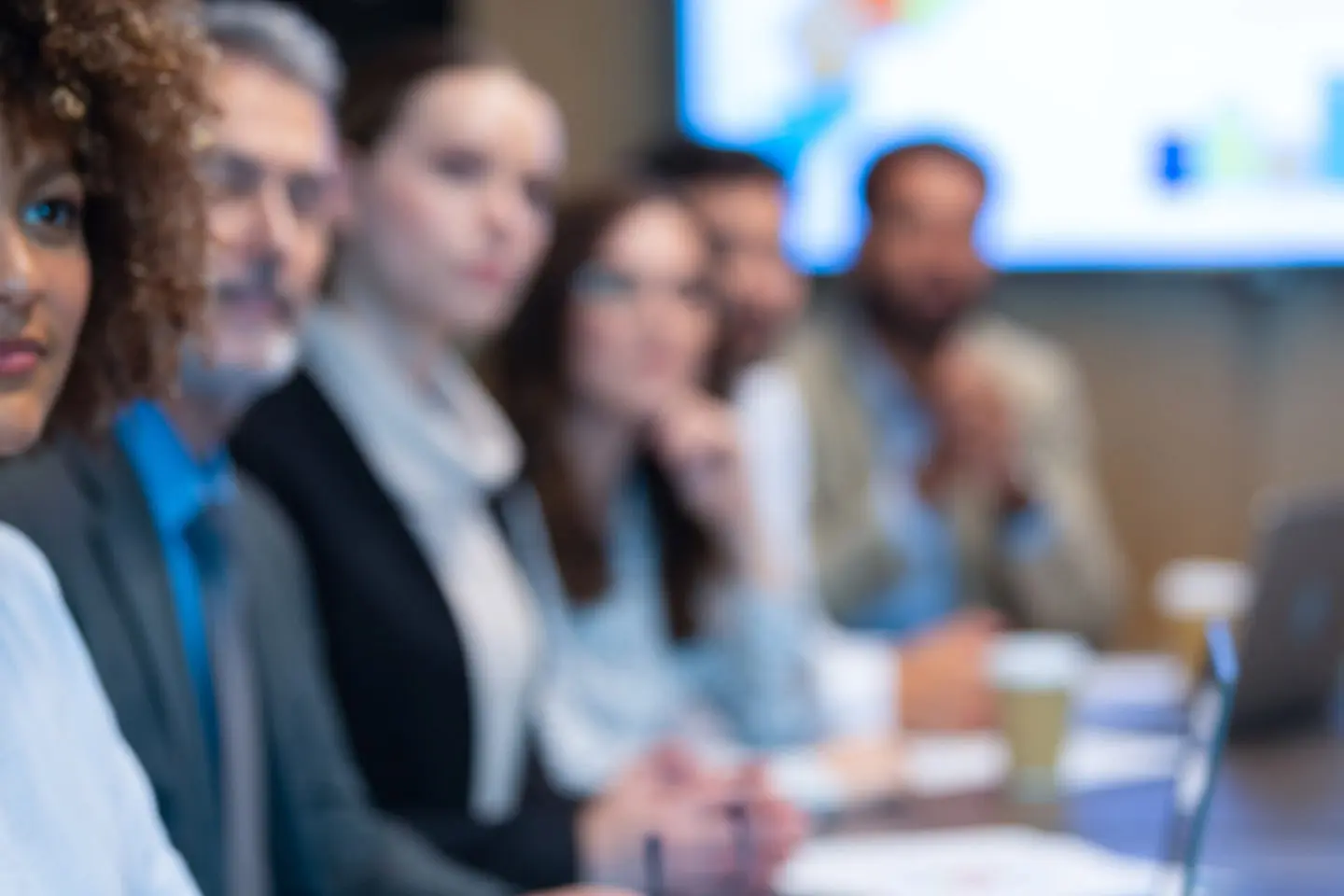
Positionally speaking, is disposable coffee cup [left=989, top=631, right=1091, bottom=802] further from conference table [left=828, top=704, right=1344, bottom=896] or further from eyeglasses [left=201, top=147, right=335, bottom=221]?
eyeglasses [left=201, top=147, right=335, bottom=221]

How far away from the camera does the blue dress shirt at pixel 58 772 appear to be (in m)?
1.01

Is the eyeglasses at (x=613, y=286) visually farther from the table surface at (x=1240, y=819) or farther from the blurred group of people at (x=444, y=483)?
the table surface at (x=1240, y=819)

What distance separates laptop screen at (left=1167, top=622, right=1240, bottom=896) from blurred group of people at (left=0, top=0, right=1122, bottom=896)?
31cm

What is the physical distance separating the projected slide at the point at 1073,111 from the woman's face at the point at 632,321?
4.00 feet

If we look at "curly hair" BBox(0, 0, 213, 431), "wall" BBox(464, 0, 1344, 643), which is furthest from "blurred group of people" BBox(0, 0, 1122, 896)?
"wall" BBox(464, 0, 1344, 643)

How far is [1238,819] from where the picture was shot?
1.75 meters

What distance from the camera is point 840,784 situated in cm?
188

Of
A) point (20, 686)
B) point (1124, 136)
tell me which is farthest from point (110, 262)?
point (1124, 136)

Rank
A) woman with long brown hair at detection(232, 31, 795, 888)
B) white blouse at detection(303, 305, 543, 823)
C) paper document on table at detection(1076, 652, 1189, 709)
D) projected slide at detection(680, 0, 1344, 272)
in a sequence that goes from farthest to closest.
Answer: projected slide at detection(680, 0, 1344, 272)
paper document on table at detection(1076, 652, 1189, 709)
white blouse at detection(303, 305, 543, 823)
woman with long brown hair at detection(232, 31, 795, 888)

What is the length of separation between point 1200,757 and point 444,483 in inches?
35.6

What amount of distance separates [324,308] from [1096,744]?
0.93 metres

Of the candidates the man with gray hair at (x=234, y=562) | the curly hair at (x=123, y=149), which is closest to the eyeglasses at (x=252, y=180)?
the man with gray hair at (x=234, y=562)

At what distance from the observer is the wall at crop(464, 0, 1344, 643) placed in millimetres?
3645

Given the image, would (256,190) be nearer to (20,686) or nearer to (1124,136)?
(20,686)
